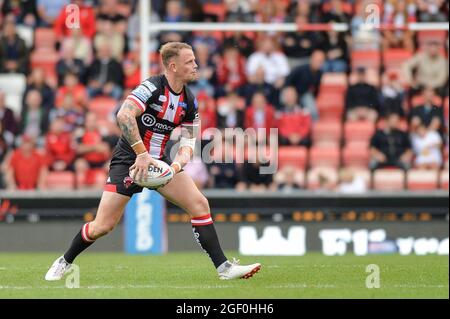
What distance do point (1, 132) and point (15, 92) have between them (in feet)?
5.27

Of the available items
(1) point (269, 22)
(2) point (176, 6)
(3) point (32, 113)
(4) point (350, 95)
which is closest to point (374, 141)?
(4) point (350, 95)

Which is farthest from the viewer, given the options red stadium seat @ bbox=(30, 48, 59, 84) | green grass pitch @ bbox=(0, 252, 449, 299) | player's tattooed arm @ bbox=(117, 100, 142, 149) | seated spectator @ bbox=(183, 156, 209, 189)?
red stadium seat @ bbox=(30, 48, 59, 84)

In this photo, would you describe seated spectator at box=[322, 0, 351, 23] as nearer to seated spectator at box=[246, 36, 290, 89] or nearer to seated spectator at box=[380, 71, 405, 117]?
seated spectator at box=[246, 36, 290, 89]

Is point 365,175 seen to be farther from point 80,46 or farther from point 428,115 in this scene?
point 80,46

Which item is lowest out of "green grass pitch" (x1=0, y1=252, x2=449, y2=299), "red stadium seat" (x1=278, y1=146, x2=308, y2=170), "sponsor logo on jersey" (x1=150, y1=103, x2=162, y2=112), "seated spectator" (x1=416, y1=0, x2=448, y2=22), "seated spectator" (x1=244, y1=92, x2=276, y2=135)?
"green grass pitch" (x1=0, y1=252, x2=449, y2=299)

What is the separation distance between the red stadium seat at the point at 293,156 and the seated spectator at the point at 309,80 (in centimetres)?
89

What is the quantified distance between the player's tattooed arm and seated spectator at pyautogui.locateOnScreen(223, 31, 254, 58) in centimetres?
956

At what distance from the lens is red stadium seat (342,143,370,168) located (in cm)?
1888

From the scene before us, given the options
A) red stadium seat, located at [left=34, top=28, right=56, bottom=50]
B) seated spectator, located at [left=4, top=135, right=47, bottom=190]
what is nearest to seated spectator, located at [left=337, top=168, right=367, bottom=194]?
seated spectator, located at [left=4, top=135, right=47, bottom=190]

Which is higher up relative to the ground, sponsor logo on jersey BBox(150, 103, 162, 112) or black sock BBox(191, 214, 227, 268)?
sponsor logo on jersey BBox(150, 103, 162, 112)

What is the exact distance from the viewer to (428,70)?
1955cm

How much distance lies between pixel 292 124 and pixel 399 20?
8.00ft

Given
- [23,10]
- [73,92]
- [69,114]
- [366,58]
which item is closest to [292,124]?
[366,58]

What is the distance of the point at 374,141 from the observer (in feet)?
61.2
